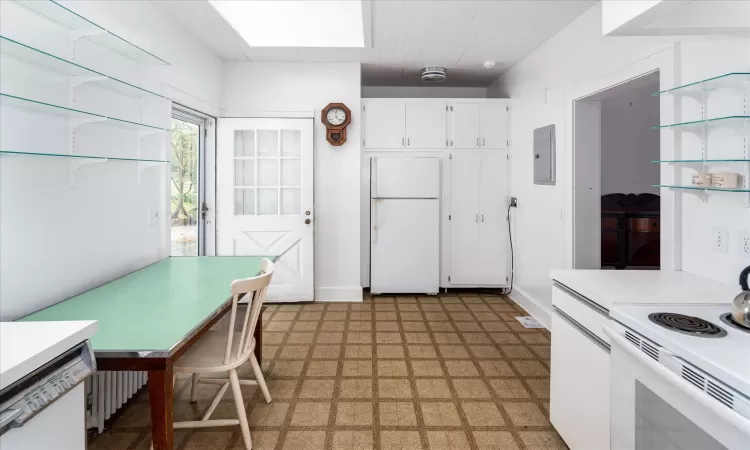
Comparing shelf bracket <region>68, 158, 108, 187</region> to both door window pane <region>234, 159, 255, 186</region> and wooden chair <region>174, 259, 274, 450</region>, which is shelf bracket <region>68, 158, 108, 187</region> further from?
door window pane <region>234, 159, 255, 186</region>

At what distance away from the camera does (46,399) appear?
1.09 m

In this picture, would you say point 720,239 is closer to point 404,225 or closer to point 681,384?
point 681,384

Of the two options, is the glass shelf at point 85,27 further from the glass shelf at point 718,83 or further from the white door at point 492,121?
the white door at point 492,121

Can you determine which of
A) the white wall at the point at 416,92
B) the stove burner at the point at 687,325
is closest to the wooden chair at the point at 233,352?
the stove burner at the point at 687,325

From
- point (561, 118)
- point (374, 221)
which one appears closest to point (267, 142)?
point (374, 221)

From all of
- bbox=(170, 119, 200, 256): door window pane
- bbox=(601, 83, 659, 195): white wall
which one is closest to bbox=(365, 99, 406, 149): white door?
bbox=(170, 119, 200, 256): door window pane

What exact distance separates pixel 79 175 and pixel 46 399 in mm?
1521

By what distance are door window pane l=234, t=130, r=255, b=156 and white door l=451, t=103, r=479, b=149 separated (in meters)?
2.28

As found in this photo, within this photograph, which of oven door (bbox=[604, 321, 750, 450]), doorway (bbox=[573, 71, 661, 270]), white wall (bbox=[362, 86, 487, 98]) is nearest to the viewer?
oven door (bbox=[604, 321, 750, 450])

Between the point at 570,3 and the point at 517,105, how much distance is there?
5.52 ft

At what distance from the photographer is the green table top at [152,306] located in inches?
59.1

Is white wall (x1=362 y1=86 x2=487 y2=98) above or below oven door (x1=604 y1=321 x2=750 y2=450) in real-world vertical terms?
above

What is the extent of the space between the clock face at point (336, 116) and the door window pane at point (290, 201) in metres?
0.84

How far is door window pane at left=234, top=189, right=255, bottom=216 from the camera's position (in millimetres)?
4641
